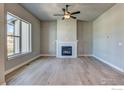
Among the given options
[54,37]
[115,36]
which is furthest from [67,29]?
[115,36]

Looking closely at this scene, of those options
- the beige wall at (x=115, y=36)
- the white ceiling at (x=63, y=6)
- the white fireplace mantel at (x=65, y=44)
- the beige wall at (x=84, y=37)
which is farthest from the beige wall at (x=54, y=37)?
the beige wall at (x=115, y=36)

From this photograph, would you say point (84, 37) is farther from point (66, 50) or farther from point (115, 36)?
point (115, 36)

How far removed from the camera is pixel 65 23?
34.3 ft

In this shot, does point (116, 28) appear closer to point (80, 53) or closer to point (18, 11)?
point (18, 11)

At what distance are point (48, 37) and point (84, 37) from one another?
2706 mm

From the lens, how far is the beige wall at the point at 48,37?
36.5 feet

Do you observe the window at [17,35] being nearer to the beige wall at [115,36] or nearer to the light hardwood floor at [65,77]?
the light hardwood floor at [65,77]

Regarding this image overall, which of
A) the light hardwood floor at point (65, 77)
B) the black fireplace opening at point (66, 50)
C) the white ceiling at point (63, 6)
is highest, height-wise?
the white ceiling at point (63, 6)

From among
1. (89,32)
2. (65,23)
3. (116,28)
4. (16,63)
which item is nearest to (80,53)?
(89,32)

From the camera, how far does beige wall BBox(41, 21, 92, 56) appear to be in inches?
437

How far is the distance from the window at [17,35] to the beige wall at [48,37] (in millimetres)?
2981

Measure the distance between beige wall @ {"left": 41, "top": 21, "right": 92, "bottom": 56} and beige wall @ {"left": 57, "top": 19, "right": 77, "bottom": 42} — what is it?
69 centimetres

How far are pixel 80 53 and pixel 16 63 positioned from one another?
6.23 meters
